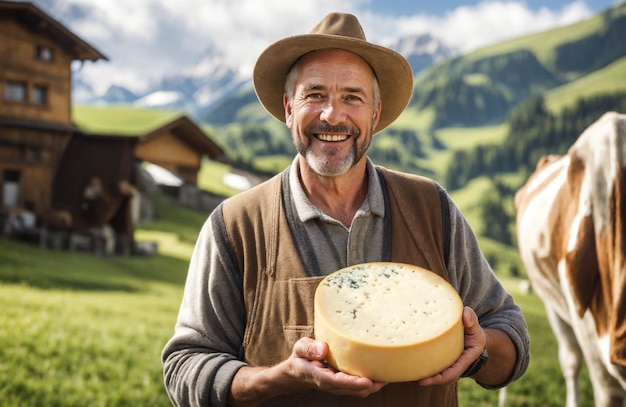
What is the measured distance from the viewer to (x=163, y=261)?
60.1 ft

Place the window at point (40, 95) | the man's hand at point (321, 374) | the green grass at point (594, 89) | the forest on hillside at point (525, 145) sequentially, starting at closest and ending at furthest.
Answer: the man's hand at point (321, 374)
the window at point (40, 95)
the forest on hillside at point (525, 145)
the green grass at point (594, 89)

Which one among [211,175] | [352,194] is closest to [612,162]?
[352,194]

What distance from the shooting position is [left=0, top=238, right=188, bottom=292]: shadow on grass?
12.9 meters

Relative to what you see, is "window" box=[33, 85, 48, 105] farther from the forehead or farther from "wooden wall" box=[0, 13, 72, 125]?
the forehead

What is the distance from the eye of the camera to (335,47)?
263 centimetres

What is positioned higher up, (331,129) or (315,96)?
(315,96)

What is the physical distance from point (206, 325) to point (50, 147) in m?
17.6

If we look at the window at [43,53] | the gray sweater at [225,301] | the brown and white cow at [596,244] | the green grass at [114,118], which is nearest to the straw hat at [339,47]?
the gray sweater at [225,301]

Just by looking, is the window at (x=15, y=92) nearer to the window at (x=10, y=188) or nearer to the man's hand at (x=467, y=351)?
the window at (x=10, y=188)

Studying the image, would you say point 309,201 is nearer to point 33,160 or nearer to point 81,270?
point 81,270

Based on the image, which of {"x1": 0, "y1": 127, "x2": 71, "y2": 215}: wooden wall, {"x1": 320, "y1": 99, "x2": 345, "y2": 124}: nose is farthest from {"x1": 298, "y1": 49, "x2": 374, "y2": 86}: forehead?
{"x1": 0, "y1": 127, "x2": 71, "y2": 215}: wooden wall

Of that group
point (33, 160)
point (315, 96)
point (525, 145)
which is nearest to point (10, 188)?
point (33, 160)

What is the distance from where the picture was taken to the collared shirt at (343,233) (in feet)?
8.39

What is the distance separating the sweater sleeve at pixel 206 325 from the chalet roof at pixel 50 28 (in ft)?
56.5
